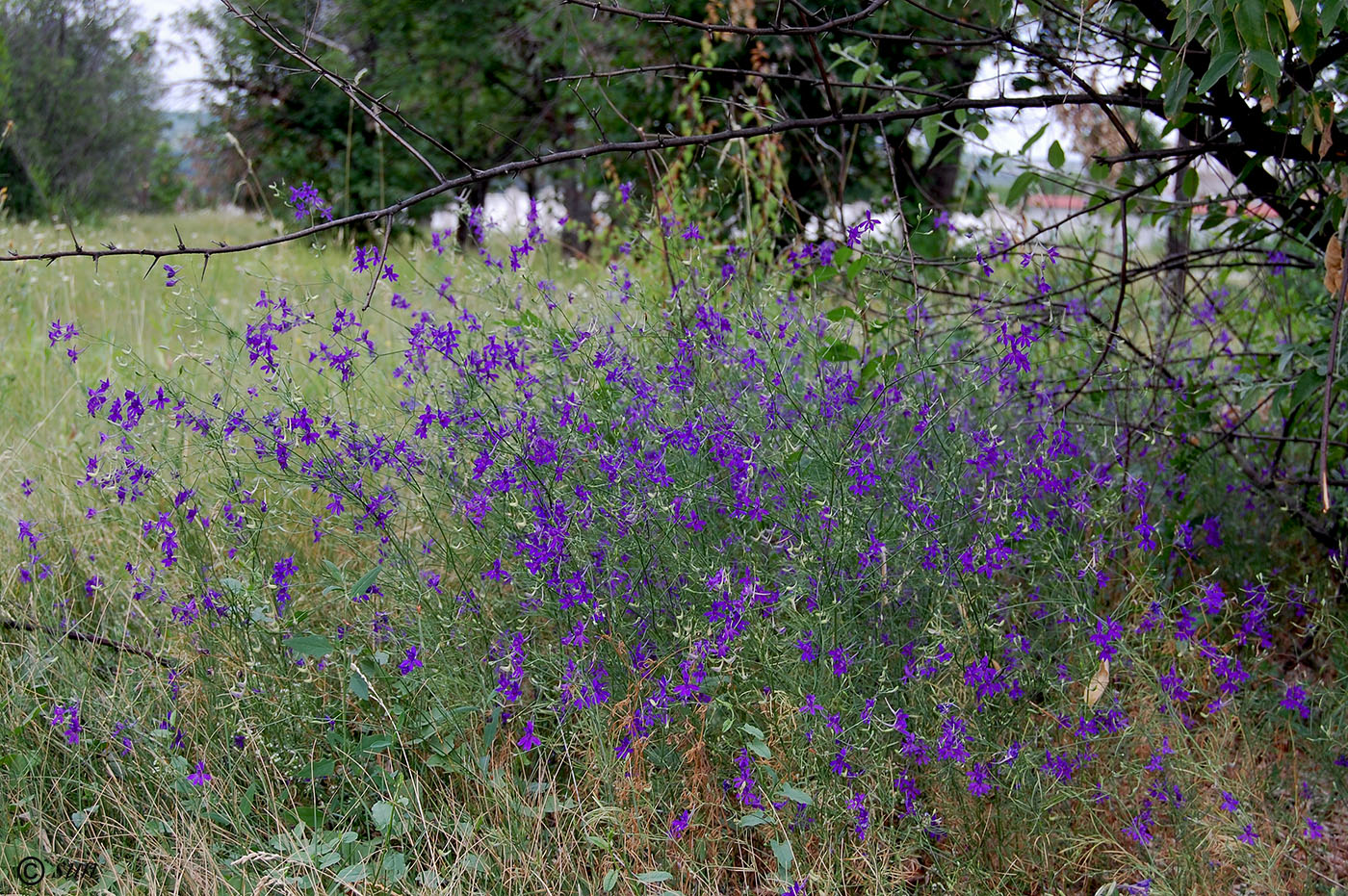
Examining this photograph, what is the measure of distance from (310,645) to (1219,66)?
6.09 ft

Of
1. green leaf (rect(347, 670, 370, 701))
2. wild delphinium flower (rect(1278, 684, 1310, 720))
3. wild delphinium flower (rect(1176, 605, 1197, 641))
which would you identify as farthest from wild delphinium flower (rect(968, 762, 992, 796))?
green leaf (rect(347, 670, 370, 701))

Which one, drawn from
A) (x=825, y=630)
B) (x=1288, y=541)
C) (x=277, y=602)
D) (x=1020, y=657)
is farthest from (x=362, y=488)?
(x=1288, y=541)

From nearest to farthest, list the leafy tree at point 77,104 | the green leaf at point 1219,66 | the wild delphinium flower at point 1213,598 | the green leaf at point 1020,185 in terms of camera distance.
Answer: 1. the green leaf at point 1219,66
2. the wild delphinium flower at point 1213,598
3. the green leaf at point 1020,185
4. the leafy tree at point 77,104

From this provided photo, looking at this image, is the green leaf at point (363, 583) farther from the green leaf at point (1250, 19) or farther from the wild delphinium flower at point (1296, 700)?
the wild delphinium flower at point (1296, 700)

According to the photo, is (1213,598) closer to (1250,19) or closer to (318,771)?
(1250,19)

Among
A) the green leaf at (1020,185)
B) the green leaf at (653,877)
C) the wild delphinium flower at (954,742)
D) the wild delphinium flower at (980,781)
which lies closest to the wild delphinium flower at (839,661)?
the wild delphinium flower at (954,742)

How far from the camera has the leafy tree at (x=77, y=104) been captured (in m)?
12.0

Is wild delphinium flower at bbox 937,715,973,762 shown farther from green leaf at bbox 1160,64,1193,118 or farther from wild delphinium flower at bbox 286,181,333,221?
wild delphinium flower at bbox 286,181,333,221

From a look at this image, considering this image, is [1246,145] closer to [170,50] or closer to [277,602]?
[277,602]

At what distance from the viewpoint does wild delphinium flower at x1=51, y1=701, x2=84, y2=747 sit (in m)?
2.17

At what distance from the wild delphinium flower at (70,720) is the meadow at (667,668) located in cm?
1

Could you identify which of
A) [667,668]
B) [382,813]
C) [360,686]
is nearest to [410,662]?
[360,686]

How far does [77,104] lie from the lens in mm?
13031

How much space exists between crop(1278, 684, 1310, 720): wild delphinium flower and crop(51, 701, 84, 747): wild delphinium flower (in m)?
2.43
